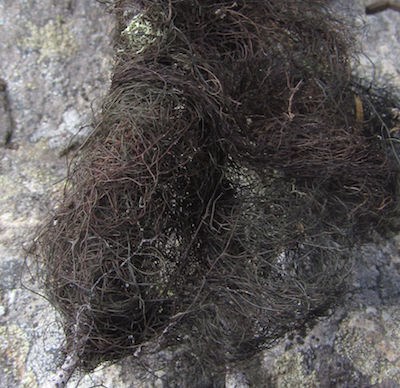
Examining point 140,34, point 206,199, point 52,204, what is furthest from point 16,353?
point 140,34

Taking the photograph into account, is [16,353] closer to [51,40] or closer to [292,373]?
[292,373]

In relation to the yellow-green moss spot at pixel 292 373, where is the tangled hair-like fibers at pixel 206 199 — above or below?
above

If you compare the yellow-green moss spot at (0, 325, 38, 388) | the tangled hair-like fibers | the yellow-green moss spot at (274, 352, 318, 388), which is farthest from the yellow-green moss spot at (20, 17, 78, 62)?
the yellow-green moss spot at (274, 352, 318, 388)

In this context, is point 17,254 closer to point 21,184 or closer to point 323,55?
point 21,184

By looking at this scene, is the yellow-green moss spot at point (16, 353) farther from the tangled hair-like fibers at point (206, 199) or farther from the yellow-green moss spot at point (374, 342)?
the yellow-green moss spot at point (374, 342)

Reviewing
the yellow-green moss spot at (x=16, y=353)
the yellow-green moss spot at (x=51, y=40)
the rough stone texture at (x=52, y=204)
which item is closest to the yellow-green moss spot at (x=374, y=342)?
the rough stone texture at (x=52, y=204)

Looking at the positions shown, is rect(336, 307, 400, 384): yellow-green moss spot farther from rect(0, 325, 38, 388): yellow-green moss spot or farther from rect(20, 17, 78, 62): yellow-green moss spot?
rect(20, 17, 78, 62): yellow-green moss spot
